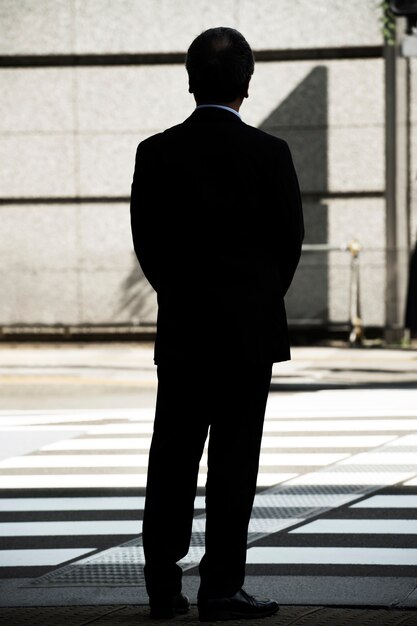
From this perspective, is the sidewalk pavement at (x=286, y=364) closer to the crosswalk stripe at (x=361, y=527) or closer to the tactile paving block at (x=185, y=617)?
the crosswalk stripe at (x=361, y=527)

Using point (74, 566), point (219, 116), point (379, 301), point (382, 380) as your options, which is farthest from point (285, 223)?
point (379, 301)

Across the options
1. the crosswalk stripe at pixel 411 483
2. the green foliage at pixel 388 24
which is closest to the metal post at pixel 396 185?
the green foliage at pixel 388 24

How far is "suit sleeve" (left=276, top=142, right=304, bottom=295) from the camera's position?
14.2ft

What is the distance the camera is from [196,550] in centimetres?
592

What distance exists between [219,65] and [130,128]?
46.5 feet

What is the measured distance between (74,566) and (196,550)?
540 millimetres

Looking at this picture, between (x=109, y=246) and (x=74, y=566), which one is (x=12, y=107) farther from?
(x=74, y=566)

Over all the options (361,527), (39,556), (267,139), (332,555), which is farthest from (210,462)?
(361,527)

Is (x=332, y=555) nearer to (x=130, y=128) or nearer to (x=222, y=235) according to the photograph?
(x=222, y=235)

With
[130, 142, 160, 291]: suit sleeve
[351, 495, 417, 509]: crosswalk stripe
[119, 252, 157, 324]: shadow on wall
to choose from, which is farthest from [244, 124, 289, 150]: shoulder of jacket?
[119, 252, 157, 324]: shadow on wall

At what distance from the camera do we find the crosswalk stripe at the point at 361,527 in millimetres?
6344

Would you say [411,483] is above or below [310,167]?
below

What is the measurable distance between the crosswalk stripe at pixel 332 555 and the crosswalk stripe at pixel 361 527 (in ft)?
1.18

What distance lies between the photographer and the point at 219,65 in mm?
4359
